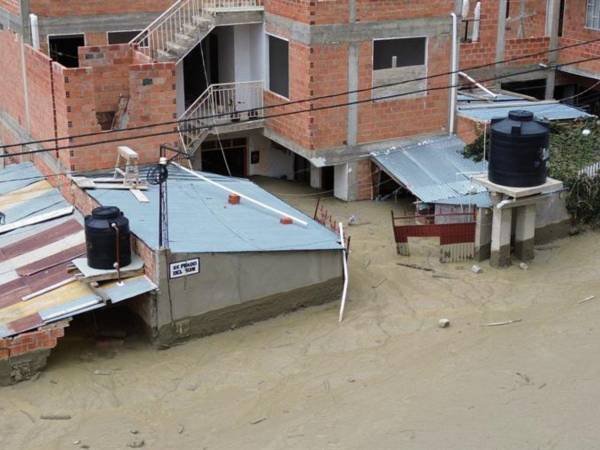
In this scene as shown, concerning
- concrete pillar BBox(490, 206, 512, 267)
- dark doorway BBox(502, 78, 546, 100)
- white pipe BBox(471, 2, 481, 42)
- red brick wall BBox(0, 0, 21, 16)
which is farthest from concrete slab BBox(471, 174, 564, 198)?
red brick wall BBox(0, 0, 21, 16)

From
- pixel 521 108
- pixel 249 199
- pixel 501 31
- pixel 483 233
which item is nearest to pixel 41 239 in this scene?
pixel 249 199

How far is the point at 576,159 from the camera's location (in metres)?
23.3

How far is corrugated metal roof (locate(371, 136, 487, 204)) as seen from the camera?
22.8m

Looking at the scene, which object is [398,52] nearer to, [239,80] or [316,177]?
[316,177]

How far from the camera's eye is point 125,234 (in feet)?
57.5

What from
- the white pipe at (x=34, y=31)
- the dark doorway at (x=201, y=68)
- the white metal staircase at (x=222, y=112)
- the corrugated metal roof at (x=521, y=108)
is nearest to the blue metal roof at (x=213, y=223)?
the white metal staircase at (x=222, y=112)

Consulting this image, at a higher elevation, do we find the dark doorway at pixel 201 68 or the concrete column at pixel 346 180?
the dark doorway at pixel 201 68

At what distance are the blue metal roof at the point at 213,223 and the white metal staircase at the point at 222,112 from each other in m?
3.82

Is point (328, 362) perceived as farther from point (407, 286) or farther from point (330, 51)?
point (330, 51)

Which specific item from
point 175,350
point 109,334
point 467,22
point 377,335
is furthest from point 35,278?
point 467,22

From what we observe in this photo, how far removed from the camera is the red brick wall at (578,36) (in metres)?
29.5

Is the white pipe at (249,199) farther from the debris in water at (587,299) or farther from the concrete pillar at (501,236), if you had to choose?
the debris in water at (587,299)

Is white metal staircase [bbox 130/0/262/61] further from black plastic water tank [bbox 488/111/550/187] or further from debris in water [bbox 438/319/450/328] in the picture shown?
debris in water [bbox 438/319/450/328]

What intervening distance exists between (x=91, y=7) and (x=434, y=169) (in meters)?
10.4
